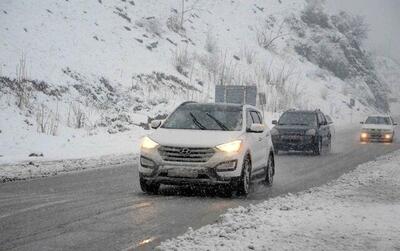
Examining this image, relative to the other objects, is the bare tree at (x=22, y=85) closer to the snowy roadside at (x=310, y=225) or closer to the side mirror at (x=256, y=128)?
the side mirror at (x=256, y=128)

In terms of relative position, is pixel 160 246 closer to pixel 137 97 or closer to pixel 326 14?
pixel 137 97

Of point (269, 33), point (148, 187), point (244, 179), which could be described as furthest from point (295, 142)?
point (269, 33)

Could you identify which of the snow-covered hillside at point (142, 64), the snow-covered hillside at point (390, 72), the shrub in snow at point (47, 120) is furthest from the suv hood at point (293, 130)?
the snow-covered hillside at point (390, 72)

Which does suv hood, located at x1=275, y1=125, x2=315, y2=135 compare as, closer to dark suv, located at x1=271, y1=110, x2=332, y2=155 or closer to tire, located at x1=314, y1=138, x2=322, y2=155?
dark suv, located at x1=271, y1=110, x2=332, y2=155

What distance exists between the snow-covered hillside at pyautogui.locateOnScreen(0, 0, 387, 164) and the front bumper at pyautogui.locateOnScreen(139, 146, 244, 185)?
8437 millimetres

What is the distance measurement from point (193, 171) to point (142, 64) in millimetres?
29836

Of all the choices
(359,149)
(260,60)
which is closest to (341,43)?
(260,60)

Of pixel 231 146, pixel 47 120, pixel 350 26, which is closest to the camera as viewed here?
pixel 231 146

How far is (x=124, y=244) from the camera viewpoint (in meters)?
7.75

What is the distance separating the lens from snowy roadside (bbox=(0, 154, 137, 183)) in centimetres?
1552

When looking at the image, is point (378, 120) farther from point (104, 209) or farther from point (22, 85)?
point (104, 209)

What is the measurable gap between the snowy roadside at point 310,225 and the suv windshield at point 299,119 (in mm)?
12486

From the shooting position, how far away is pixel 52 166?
17.8 metres

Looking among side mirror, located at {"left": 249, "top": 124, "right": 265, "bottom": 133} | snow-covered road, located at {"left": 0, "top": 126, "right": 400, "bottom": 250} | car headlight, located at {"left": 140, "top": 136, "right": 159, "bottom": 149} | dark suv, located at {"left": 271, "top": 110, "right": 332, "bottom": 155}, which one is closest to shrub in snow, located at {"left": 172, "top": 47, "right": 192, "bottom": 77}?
dark suv, located at {"left": 271, "top": 110, "right": 332, "bottom": 155}
